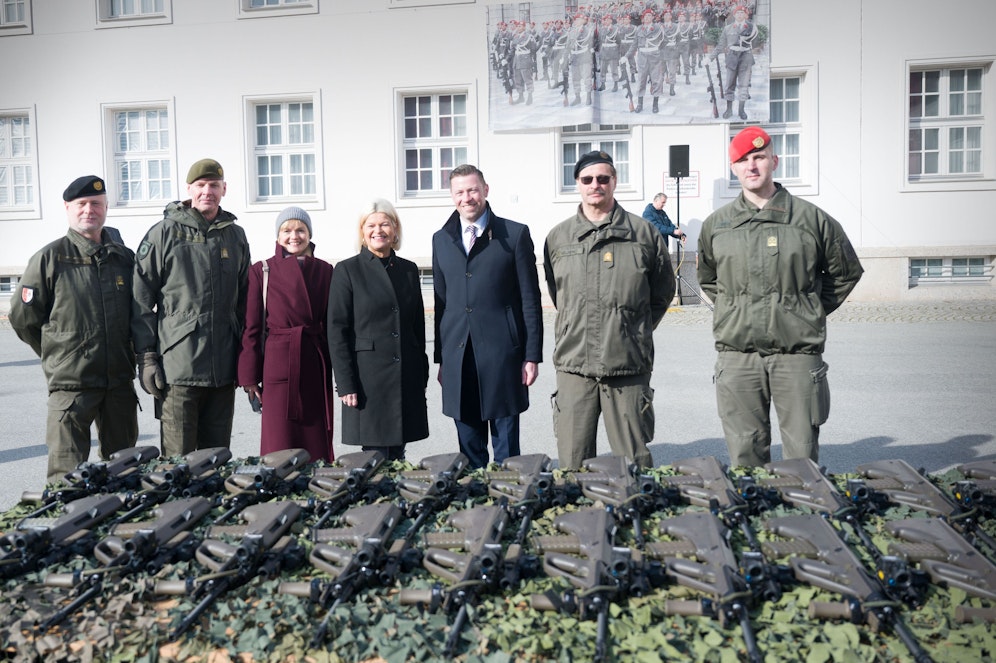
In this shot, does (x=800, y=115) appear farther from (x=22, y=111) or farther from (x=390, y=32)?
(x=22, y=111)

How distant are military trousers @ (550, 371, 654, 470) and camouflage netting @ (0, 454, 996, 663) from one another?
1303mm

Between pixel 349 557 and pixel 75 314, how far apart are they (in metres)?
2.59

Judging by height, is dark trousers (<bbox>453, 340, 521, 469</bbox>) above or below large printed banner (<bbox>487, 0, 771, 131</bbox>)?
below

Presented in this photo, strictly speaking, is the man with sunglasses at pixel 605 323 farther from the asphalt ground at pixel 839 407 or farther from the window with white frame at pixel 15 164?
the window with white frame at pixel 15 164

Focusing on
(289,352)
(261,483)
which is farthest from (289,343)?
(261,483)

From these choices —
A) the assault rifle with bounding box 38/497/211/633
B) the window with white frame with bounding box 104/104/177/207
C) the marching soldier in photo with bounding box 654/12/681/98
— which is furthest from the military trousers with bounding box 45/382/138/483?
the window with white frame with bounding box 104/104/177/207

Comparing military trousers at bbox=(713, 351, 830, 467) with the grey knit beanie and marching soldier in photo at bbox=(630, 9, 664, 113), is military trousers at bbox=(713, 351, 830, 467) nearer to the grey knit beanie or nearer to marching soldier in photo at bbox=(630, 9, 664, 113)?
the grey knit beanie

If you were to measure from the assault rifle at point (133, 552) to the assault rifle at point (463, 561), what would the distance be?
27.1 inches

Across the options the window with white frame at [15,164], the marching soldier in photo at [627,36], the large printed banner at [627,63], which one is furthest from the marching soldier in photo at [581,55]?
the window with white frame at [15,164]

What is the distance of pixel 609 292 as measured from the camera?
3963mm

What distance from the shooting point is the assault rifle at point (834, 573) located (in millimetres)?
1863

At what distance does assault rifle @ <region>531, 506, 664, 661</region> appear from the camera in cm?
195

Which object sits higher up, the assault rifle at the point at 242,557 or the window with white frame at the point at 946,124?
the window with white frame at the point at 946,124

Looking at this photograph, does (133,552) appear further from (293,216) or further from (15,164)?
(15,164)
